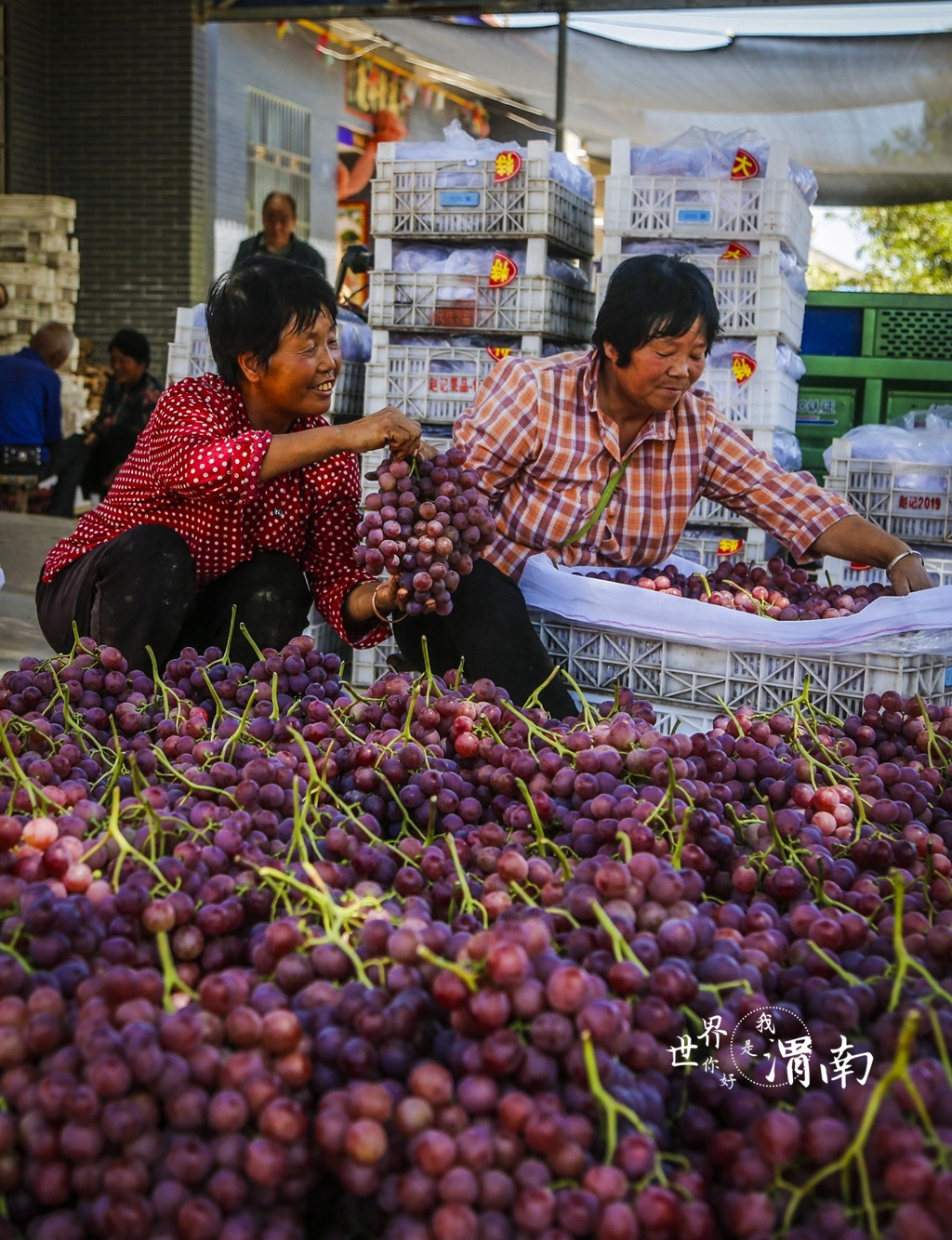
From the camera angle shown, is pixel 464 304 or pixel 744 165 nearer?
pixel 744 165

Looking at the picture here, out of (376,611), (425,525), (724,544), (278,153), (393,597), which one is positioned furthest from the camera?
(278,153)

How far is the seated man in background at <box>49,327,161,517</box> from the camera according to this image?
744 centimetres

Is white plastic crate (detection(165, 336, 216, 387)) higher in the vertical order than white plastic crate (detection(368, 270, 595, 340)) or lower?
lower

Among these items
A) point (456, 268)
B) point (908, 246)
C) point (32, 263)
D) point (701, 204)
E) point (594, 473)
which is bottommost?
point (594, 473)

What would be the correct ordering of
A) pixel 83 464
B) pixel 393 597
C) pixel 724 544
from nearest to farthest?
pixel 393 597
pixel 724 544
pixel 83 464

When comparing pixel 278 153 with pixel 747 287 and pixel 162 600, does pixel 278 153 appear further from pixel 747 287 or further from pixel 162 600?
pixel 162 600

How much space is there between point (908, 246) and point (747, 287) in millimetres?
11532

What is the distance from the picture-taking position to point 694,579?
8.54 feet

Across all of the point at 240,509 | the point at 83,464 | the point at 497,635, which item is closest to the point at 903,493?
the point at 497,635

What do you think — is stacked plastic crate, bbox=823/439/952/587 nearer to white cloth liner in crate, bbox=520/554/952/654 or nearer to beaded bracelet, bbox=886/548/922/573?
beaded bracelet, bbox=886/548/922/573

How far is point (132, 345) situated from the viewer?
25.1 ft

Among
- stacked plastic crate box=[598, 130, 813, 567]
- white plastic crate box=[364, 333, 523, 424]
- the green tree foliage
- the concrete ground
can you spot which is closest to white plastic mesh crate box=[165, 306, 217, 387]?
white plastic crate box=[364, 333, 523, 424]

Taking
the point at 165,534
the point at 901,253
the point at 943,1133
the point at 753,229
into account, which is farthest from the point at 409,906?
the point at 901,253

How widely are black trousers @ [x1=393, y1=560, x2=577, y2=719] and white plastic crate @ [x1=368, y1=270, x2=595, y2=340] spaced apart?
67.1 inches
